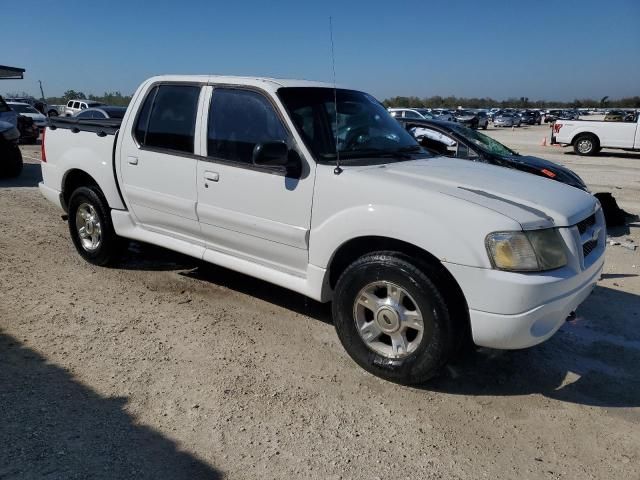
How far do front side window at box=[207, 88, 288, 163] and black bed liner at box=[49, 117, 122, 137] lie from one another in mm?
1391

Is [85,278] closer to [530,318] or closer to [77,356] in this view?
[77,356]

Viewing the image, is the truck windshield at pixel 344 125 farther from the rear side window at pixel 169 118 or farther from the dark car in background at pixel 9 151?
the dark car in background at pixel 9 151

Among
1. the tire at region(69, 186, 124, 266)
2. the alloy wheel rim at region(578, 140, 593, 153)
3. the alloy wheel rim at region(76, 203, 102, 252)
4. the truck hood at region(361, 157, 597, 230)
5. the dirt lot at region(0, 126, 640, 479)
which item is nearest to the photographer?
the dirt lot at region(0, 126, 640, 479)

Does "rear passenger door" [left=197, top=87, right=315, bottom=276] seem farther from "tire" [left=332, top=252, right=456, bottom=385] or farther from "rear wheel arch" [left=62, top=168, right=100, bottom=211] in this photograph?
"rear wheel arch" [left=62, top=168, right=100, bottom=211]

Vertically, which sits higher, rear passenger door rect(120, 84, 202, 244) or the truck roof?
the truck roof

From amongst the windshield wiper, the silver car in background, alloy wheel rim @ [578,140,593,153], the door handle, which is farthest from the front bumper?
the silver car in background

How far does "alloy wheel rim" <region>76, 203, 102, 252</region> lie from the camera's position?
5.41 m

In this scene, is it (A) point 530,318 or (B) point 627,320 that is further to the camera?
(B) point 627,320

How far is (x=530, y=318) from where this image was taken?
296 cm

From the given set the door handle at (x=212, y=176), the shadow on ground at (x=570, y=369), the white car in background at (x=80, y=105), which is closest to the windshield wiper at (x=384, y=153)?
the door handle at (x=212, y=176)

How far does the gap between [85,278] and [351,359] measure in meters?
2.93

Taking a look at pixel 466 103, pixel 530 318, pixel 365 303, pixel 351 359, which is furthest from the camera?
pixel 466 103

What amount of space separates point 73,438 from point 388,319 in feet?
6.22

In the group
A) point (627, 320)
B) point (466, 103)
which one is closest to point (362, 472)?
point (627, 320)
